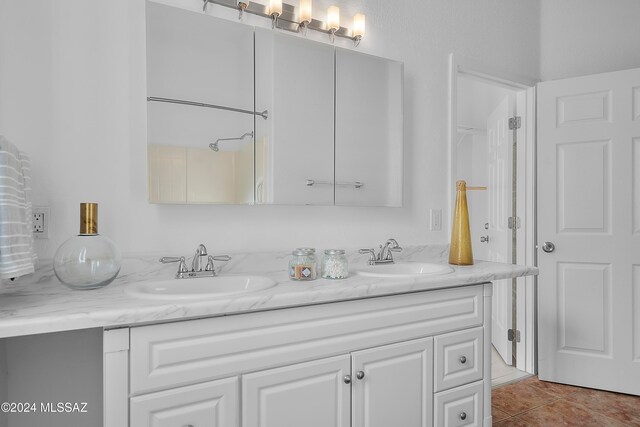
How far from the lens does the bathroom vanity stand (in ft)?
3.28

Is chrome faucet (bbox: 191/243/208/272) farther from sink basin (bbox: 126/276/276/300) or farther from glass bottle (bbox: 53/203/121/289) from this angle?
glass bottle (bbox: 53/203/121/289)

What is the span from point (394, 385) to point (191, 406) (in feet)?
2.36

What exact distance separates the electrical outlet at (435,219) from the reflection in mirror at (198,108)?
1086 millimetres

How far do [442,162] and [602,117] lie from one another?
40.6 inches

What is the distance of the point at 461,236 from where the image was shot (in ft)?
6.15

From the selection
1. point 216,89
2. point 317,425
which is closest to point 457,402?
point 317,425

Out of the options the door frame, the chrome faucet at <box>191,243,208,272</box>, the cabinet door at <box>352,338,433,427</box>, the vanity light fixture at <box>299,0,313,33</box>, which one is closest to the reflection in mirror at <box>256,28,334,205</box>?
the vanity light fixture at <box>299,0,313,33</box>

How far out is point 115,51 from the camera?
1.43 m

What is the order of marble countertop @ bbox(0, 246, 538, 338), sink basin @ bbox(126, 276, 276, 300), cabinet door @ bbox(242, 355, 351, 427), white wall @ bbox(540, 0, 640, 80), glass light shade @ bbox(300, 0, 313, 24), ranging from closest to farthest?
1. marble countertop @ bbox(0, 246, 538, 338)
2. cabinet door @ bbox(242, 355, 351, 427)
3. sink basin @ bbox(126, 276, 276, 300)
4. glass light shade @ bbox(300, 0, 313, 24)
5. white wall @ bbox(540, 0, 640, 80)

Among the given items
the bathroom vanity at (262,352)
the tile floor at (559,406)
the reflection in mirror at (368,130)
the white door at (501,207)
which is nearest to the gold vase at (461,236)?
the bathroom vanity at (262,352)

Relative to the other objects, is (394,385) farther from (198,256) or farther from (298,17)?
(298,17)

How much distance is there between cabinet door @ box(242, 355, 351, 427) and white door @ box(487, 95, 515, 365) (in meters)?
1.93

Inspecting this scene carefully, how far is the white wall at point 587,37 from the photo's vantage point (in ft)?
8.00

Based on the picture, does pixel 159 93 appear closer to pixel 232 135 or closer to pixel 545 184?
pixel 232 135
